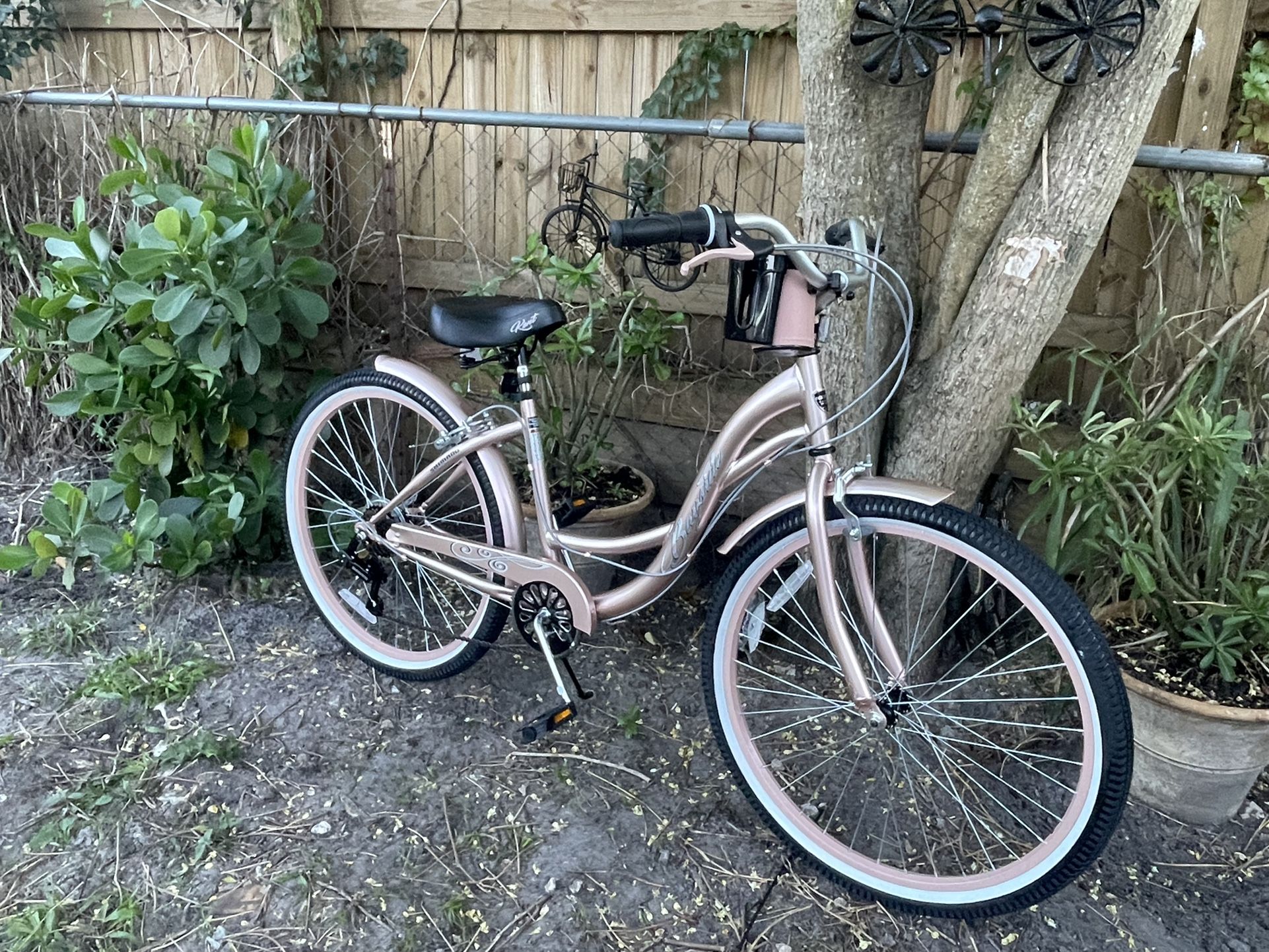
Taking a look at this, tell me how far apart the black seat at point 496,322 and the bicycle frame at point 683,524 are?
9 cm

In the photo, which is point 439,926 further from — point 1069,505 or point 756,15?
point 756,15

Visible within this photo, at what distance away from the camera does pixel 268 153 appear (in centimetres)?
278

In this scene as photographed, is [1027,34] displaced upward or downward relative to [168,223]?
upward

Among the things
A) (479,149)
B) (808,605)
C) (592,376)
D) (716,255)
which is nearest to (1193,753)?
(808,605)

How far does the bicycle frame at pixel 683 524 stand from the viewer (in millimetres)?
1780

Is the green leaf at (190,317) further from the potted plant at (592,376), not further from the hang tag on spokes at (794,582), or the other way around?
the hang tag on spokes at (794,582)

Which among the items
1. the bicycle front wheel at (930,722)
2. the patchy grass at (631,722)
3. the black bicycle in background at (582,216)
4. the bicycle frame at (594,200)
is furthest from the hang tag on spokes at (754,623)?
the bicycle frame at (594,200)

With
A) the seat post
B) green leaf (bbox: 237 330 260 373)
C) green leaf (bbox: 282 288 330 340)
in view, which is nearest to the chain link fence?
green leaf (bbox: 282 288 330 340)

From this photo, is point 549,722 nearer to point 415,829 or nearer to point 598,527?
point 415,829

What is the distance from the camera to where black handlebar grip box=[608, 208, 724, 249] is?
152 cm

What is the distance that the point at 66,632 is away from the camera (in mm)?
2672

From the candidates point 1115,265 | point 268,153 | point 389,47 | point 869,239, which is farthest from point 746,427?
point 389,47

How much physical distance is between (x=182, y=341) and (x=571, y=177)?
1.24 m

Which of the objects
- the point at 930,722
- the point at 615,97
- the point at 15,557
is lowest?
the point at 930,722
